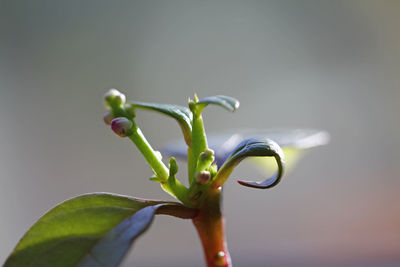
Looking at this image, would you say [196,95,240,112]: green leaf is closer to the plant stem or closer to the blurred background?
the plant stem

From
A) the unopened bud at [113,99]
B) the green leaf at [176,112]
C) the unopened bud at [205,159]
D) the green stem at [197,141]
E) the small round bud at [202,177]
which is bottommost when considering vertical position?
the small round bud at [202,177]

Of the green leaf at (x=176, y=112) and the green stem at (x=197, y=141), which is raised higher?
the green leaf at (x=176, y=112)

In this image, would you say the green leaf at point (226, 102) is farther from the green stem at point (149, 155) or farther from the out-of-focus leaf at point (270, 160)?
the out-of-focus leaf at point (270, 160)

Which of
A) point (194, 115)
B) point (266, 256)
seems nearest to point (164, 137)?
point (266, 256)

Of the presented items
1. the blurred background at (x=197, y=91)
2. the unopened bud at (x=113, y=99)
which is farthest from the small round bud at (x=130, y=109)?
the blurred background at (x=197, y=91)

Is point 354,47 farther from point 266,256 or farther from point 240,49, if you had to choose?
point 266,256
